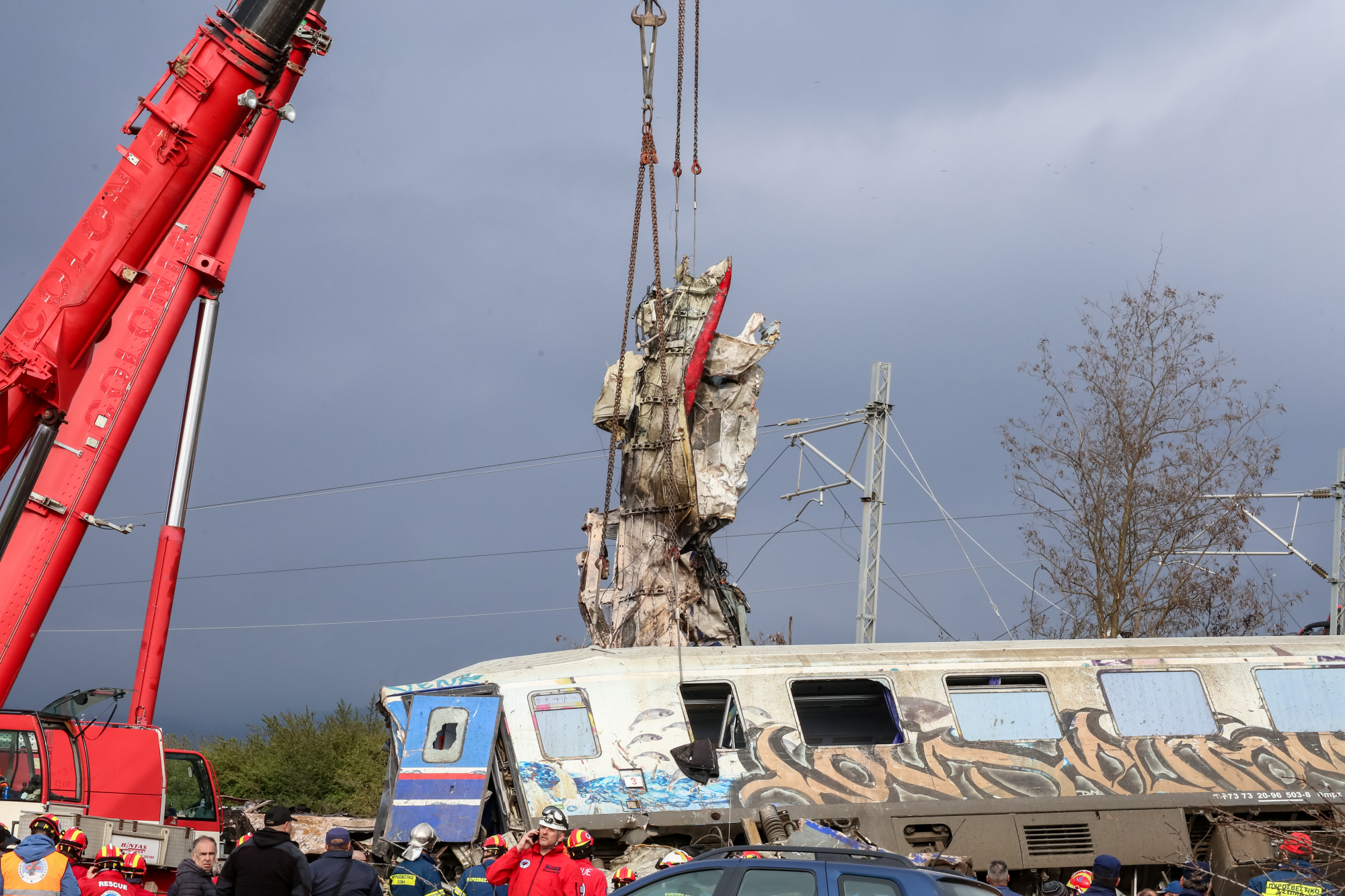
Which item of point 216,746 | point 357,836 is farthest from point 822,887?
point 216,746

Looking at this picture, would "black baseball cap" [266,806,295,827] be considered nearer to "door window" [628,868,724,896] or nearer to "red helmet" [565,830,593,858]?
"red helmet" [565,830,593,858]

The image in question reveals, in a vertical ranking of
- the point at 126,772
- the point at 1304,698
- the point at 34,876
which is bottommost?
the point at 34,876

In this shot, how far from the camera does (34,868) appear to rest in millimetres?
8742

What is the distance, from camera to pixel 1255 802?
52.4 ft

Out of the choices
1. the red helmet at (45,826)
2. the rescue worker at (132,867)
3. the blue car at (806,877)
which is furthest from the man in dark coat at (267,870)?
the blue car at (806,877)

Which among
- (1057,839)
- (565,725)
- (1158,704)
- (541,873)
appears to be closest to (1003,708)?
(1057,839)

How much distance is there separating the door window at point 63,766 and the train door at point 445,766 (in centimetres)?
335

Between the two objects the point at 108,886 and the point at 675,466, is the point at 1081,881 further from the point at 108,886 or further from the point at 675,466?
the point at 675,466

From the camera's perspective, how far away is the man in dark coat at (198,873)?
9.20 meters

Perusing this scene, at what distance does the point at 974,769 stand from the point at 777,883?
29.7ft

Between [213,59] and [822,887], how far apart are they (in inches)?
313

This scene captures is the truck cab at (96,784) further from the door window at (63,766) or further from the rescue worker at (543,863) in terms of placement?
the rescue worker at (543,863)

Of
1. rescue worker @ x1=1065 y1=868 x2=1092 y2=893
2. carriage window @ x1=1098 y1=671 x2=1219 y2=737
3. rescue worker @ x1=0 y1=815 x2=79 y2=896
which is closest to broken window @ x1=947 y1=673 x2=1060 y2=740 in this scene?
carriage window @ x1=1098 y1=671 x2=1219 y2=737

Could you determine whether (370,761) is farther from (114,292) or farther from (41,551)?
(114,292)
